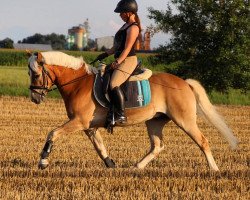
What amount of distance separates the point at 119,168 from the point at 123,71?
1.55 metres

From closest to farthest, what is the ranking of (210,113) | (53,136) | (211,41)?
1. (53,136)
2. (210,113)
3. (211,41)

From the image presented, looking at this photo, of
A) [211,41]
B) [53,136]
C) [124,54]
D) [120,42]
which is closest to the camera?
[53,136]

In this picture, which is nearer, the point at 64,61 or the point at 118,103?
the point at 118,103

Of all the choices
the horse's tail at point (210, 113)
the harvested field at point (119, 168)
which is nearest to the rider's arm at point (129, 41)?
the horse's tail at point (210, 113)

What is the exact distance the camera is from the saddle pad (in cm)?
1120

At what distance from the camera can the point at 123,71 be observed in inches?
440

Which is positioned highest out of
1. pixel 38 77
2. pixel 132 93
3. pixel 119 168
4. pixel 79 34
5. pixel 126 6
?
pixel 126 6

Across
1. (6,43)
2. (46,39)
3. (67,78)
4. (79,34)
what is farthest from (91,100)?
(79,34)

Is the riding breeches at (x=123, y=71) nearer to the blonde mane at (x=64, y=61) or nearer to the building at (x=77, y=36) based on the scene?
the blonde mane at (x=64, y=61)

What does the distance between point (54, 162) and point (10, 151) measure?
1847 millimetres

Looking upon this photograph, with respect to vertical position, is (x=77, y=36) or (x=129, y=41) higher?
(x=129, y=41)

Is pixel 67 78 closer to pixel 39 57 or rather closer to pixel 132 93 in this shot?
pixel 39 57

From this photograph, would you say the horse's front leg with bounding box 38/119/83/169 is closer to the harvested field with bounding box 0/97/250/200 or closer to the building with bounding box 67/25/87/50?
the harvested field with bounding box 0/97/250/200

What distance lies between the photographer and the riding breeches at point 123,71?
11.1 metres
